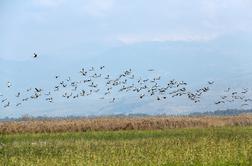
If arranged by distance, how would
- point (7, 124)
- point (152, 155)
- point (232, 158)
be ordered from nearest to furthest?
point (232, 158) < point (152, 155) < point (7, 124)

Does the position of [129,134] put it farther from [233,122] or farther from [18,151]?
[233,122]

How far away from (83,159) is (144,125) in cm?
4015

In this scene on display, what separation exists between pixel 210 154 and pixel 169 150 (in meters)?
3.63

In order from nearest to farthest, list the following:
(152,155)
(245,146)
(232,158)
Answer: (232,158) → (152,155) → (245,146)

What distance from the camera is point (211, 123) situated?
8062 centimetres

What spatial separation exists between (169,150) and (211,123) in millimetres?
44200

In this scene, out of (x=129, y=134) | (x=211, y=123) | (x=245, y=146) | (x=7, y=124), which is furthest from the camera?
(x=211, y=123)

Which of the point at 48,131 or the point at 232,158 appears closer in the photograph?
the point at 232,158

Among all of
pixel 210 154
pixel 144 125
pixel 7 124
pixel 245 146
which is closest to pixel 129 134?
pixel 144 125

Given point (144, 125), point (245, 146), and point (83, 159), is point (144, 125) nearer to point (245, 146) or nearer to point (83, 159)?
point (245, 146)

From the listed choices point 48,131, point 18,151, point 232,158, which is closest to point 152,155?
point 232,158

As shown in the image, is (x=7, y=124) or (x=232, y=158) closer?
(x=232, y=158)

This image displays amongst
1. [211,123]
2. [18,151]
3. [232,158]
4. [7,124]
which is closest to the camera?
[232,158]

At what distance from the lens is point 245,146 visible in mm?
38812
